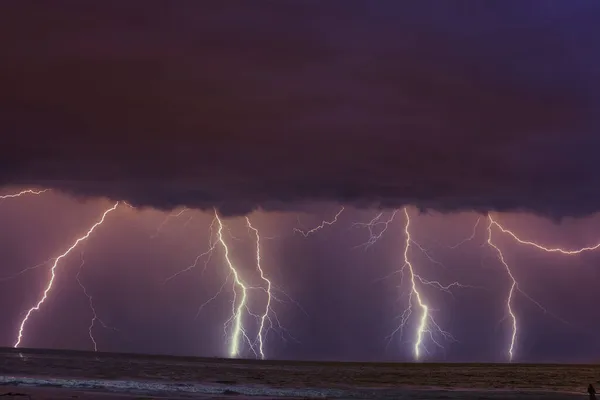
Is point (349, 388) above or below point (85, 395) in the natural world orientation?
above

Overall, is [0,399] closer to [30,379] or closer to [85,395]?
[85,395]

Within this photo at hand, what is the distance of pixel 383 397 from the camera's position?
114ft

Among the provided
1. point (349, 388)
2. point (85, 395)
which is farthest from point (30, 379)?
point (349, 388)

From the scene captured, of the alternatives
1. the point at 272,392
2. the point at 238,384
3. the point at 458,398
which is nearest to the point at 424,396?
the point at 458,398

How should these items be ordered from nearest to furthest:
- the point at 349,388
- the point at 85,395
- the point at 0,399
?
1. the point at 0,399
2. the point at 85,395
3. the point at 349,388

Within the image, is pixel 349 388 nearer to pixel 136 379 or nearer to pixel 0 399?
pixel 136 379

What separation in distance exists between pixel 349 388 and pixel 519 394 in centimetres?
1016

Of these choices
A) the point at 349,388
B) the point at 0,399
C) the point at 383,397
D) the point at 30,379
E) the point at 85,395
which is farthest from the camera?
the point at 349,388

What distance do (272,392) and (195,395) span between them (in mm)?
6020

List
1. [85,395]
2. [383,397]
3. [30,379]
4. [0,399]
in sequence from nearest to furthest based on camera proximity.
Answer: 1. [0,399]
2. [85,395]
3. [383,397]
4. [30,379]

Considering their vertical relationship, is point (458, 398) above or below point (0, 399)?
above

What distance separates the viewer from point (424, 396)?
36.0m

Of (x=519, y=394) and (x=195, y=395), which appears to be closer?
(x=195, y=395)

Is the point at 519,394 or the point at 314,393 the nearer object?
the point at 314,393
